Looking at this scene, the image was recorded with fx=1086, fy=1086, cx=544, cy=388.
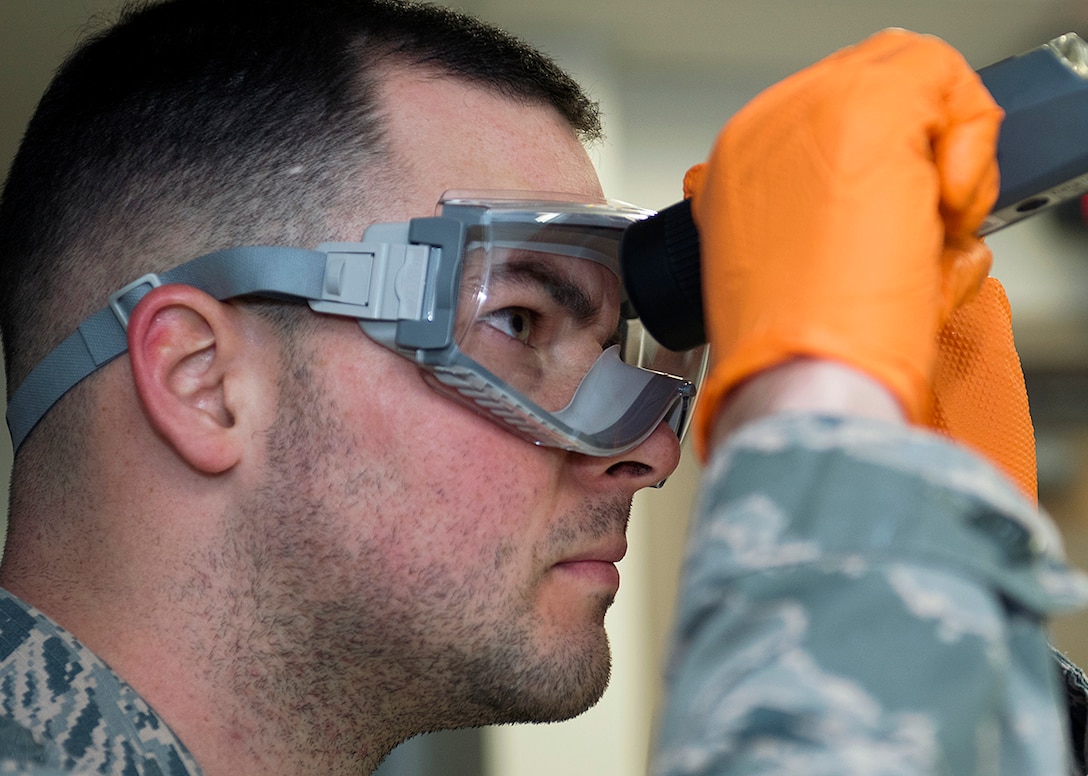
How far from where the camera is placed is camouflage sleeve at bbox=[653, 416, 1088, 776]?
1.83 feet

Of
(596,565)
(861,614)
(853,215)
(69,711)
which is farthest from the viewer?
(596,565)

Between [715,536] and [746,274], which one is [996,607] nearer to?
[715,536]

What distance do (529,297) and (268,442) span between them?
32 centimetres

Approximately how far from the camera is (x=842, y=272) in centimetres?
68

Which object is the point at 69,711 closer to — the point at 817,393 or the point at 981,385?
the point at 817,393

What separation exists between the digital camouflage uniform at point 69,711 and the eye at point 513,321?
514 mm

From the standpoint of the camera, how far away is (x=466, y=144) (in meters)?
1.25

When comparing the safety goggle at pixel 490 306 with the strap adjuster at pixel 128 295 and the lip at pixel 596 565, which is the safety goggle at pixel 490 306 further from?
the lip at pixel 596 565

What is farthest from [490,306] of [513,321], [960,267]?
[960,267]

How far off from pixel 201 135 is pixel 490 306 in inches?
16.2

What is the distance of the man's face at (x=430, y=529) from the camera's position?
1133 mm

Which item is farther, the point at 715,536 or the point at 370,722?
the point at 370,722

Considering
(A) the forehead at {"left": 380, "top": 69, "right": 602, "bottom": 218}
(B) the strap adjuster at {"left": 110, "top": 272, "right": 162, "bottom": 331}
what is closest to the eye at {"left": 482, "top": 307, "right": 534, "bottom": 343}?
(A) the forehead at {"left": 380, "top": 69, "right": 602, "bottom": 218}

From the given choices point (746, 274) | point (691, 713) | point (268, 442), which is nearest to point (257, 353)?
point (268, 442)
